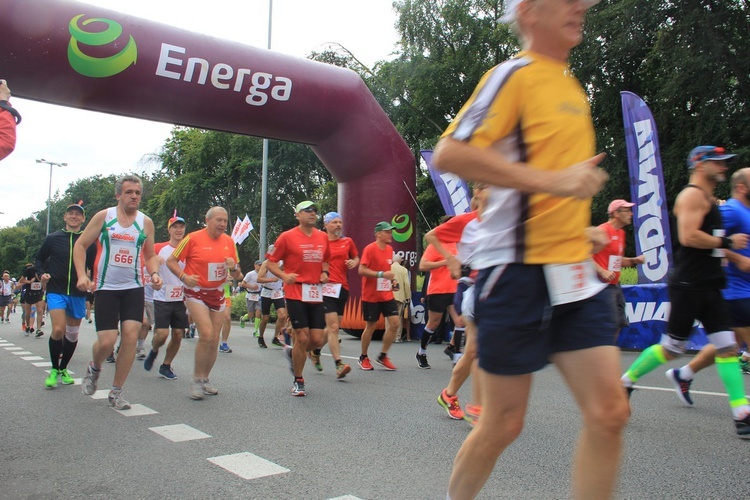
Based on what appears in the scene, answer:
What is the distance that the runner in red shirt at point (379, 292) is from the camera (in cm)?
837

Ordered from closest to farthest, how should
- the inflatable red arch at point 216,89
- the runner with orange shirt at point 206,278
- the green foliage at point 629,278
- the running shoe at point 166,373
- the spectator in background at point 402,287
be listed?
the runner with orange shirt at point 206,278, the running shoe at point 166,373, the inflatable red arch at point 216,89, the spectator in background at point 402,287, the green foliage at point 629,278

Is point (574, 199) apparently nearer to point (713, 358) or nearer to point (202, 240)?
point (713, 358)

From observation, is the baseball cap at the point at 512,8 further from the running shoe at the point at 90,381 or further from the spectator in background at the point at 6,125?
the running shoe at the point at 90,381

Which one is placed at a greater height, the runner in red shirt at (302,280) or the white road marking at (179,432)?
the runner in red shirt at (302,280)

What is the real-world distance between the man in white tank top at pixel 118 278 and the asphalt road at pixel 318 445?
38 centimetres

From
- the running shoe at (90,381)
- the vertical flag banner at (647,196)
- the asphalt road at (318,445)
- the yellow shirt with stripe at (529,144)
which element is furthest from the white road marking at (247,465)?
the vertical flag banner at (647,196)

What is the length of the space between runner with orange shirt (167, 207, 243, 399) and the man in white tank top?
1.90 feet

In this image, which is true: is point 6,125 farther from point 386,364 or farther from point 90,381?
point 386,364

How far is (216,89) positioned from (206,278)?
16.1 feet

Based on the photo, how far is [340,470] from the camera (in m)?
3.60

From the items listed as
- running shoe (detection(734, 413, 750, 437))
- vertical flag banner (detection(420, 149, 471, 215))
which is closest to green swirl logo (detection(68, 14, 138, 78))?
vertical flag banner (detection(420, 149, 471, 215))

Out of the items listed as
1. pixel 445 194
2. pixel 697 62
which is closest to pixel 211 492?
pixel 445 194

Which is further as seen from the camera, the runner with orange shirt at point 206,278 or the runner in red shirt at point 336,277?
the runner in red shirt at point 336,277

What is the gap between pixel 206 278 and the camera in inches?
252
